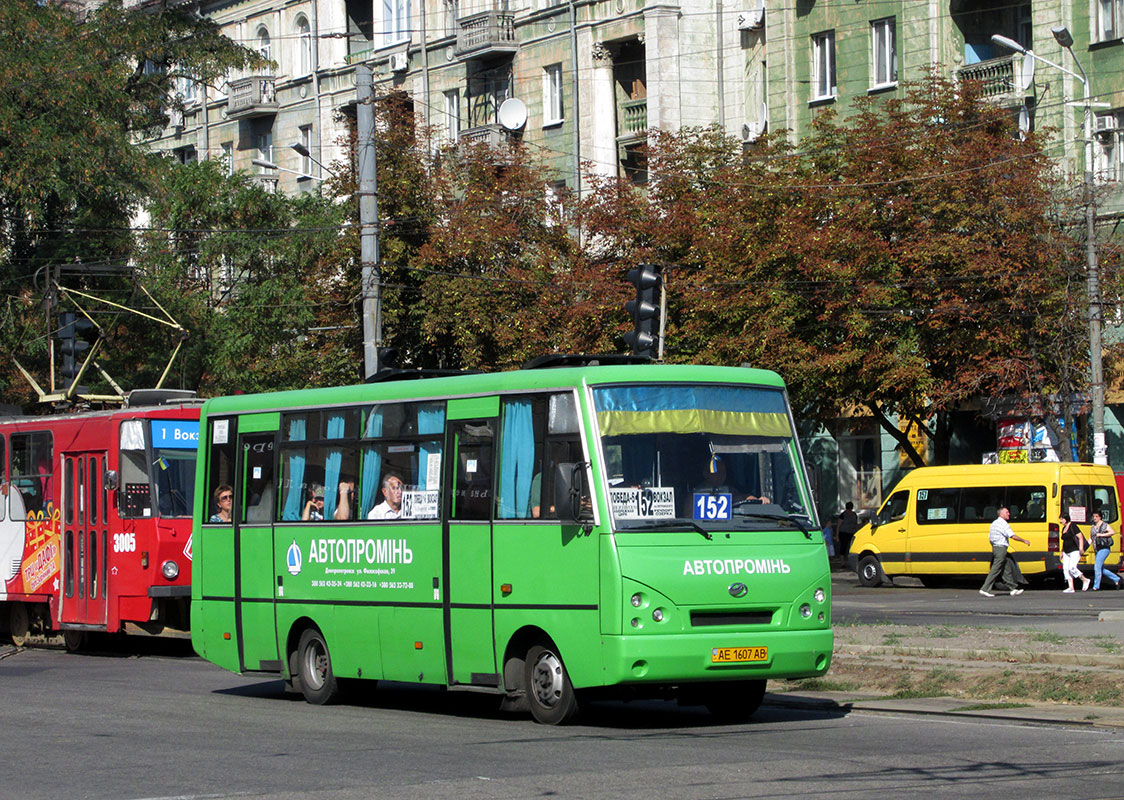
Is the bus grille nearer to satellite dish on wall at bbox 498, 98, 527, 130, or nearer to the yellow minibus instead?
the yellow minibus

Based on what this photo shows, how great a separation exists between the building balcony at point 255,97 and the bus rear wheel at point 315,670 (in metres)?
49.3

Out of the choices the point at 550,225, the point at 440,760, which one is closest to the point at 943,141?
the point at 550,225

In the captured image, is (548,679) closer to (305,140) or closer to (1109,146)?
(1109,146)

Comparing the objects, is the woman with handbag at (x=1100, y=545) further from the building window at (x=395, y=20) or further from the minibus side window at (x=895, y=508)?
the building window at (x=395, y=20)

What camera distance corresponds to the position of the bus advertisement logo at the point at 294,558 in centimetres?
1636

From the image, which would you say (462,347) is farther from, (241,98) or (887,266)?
(241,98)

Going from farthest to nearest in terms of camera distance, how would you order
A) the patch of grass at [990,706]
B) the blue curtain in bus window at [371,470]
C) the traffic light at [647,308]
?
the traffic light at [647,308] → the blue curtain in bus window at [371,470] → the patch of grass at [990,706]

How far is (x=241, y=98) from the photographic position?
64625mm

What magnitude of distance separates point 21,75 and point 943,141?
60.7 ft

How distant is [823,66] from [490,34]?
36.8ft

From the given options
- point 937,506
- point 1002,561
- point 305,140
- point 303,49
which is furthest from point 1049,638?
point 303,49

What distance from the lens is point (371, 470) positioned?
1561 centimetres

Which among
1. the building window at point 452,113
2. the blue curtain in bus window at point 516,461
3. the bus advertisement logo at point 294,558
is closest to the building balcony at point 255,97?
the building window at point 452,113

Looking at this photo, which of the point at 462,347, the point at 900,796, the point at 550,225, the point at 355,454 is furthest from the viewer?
the point at 550,225
